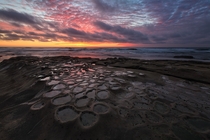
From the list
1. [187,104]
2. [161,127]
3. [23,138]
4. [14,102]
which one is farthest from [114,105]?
[14,102]

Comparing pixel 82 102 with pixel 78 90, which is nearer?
pixel 82 102

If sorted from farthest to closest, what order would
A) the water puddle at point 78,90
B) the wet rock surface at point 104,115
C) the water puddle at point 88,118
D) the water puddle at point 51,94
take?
the water puddle at point 78,90 → the water puddle at point 51,94 → the water puddle at point 88,118 → the wet rock surface at point 104,115

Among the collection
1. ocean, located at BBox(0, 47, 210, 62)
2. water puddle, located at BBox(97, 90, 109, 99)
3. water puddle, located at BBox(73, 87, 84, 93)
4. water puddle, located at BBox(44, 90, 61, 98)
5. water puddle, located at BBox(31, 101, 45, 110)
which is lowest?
water puddle, located at BBox(31, 101, 45, 110)

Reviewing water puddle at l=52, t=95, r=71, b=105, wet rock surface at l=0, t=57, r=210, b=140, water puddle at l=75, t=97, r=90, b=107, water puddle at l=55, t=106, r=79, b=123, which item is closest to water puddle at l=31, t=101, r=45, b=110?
wet rock surface at l=0, t=57, r=210, b=140

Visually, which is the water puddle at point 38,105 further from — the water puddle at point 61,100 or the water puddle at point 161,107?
the water puddle at point 161,107

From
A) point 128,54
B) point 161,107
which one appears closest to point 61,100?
point 161,107

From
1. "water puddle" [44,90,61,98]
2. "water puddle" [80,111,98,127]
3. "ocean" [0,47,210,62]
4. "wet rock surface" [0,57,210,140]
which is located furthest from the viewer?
"ocean" [0,47,210,62]

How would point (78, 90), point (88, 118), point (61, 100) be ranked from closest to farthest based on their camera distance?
1. point (88, 118)
2. point (61, 100)
3. point (78, 90)

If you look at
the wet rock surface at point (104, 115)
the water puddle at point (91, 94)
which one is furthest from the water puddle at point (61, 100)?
the water puddle at point (91, 94)

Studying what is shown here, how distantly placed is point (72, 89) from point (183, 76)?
5.05 metres

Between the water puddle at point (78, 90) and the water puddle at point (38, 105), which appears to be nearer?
the water puddle at point (38, 105)

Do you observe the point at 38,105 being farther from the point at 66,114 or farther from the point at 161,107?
the point at 161,107

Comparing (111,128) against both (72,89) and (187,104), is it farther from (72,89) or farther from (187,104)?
(187,104)

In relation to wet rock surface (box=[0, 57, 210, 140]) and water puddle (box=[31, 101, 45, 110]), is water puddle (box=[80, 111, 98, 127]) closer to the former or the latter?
wet rock surface (box=[0, 57, 210, 140])
